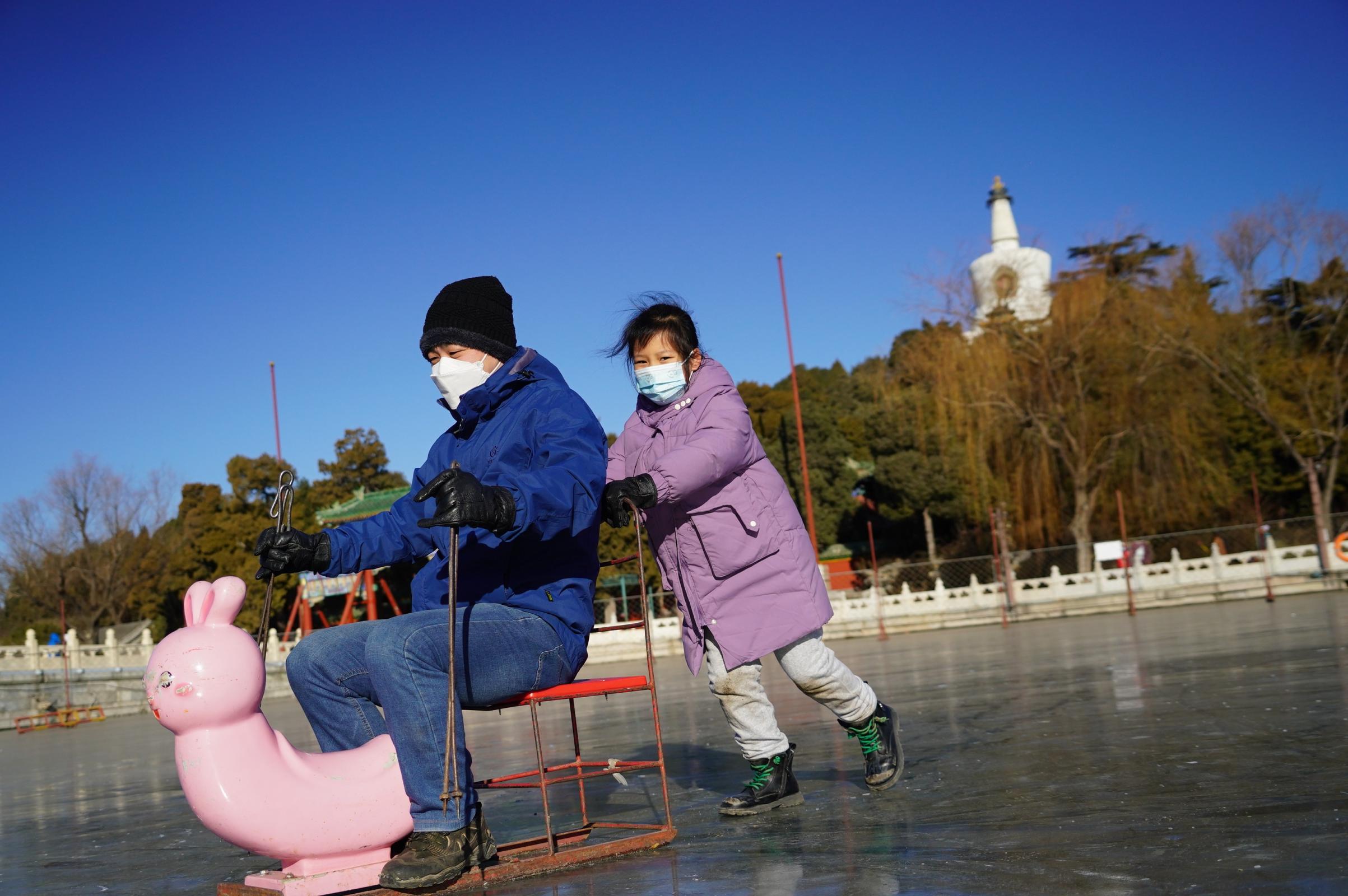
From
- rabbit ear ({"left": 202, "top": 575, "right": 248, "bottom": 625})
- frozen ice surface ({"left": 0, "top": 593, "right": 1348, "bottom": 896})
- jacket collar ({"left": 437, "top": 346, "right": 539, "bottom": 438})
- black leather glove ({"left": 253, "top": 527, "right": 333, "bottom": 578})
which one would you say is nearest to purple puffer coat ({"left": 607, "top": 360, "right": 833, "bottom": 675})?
jacket collar ({"left": 437, "top": 346, "right": 539, "bottom": 438})

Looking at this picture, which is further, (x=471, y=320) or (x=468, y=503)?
(x=471, y=320)

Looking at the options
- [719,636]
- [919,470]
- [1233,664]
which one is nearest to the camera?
[719,636]

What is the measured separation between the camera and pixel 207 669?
8.89 feet

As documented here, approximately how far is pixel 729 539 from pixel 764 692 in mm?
587

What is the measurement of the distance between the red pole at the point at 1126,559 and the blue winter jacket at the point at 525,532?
18.9 m

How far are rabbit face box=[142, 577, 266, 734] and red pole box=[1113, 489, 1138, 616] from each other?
1972 centimetres

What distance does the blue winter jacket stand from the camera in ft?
10.2

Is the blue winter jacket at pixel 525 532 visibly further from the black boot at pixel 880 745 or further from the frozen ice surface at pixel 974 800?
the black boot at pixel 880 745

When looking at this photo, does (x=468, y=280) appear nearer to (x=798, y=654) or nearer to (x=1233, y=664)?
(x=798, y=654)

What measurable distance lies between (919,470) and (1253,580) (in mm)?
13048

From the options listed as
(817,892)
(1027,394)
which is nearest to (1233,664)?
(817,892)

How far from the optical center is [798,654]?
4090mm

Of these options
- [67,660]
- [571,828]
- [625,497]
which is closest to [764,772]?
[571,828]

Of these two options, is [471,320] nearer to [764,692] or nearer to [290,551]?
[290,551]
